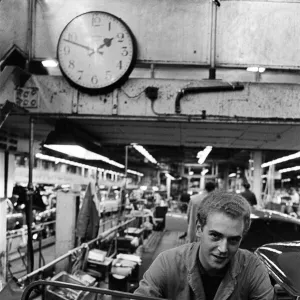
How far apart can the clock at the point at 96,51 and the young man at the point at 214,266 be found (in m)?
3.42

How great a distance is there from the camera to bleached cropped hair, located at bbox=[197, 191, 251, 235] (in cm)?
203

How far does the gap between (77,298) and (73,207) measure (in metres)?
3.09

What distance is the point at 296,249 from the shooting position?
12.6ft

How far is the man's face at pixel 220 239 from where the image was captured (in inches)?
78.5

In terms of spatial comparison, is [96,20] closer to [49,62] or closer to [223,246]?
[49,62]

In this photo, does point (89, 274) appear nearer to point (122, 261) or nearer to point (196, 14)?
point (122, 261)

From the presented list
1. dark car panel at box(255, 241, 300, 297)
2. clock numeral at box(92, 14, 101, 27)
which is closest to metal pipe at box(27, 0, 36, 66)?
clock numeral at box(92, 14, 101, 27)

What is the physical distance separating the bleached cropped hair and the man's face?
0.03 metres

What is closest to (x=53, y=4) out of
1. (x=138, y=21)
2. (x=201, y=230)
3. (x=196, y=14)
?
(x=138, y=21)

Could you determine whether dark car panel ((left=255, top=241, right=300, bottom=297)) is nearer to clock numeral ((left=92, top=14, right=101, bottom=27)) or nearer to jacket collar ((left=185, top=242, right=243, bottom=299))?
jacket collar ((left=185, top=242, right=243, bottom=299))

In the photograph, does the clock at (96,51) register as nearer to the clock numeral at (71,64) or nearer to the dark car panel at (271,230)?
the clock numeral at (71,64)

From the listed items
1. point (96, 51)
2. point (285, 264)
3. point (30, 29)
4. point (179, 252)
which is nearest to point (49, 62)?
point (30, 29)

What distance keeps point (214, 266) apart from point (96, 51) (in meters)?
3.90

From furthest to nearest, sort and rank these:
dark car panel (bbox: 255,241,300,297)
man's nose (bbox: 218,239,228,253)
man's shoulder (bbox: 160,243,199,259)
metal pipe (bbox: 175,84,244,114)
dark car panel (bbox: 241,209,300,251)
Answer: dark car panel (bbox: 241,209,300,251), metal pipe (bbox: 175,84,244,114), dark car panel (bbox: 255,241,300,297), man's shoulder (bbox: 160,243,199,259), man's nose (bbox: 218,239,228,253)
